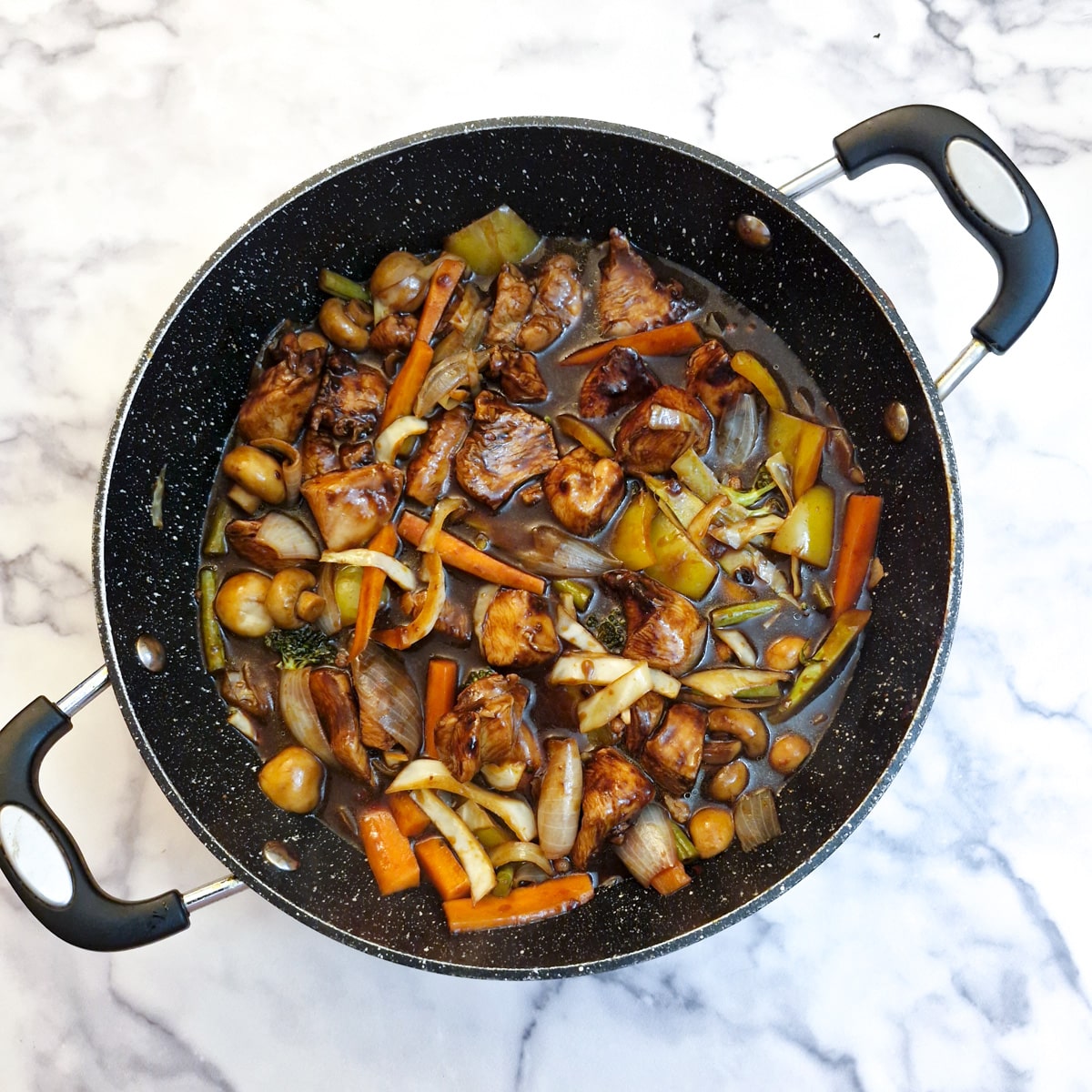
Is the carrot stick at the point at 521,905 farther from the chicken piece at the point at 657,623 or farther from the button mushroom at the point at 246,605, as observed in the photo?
the button mushroom at the point at 246,605

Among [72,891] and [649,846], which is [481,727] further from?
[72,891]

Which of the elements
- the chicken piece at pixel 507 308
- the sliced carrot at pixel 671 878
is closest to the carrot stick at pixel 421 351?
the chicken piece at pixel 507 308

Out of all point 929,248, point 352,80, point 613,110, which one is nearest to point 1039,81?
point 929,248

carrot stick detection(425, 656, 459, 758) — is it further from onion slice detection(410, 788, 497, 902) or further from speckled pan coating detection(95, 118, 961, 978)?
speckled pan coating detection(95, 118, 961, 978)

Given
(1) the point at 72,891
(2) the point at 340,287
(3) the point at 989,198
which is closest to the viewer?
(1) the point at 72,891

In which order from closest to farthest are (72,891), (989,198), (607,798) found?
(72,891) < (989,198) < (607,798)

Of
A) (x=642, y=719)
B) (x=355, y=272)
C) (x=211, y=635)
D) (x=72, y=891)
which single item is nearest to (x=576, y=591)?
(x=642, y=719)

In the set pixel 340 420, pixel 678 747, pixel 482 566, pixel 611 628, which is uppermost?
pixel 340 420
